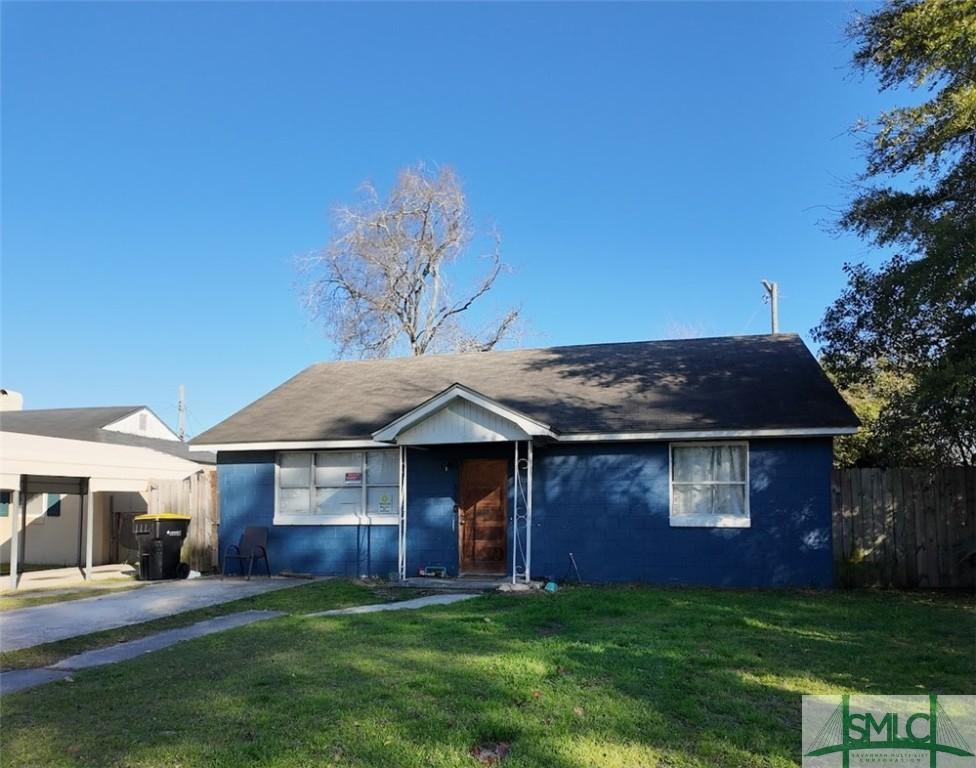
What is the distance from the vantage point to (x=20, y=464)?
1415 cm

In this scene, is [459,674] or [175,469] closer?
[459,674]

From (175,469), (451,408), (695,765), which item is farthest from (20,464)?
(695,765)

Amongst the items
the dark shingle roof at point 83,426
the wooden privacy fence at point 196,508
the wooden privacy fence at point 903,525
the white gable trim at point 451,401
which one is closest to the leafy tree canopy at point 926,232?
the wooden privacy fence at point 903,525

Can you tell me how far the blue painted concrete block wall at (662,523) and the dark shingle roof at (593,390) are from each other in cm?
58

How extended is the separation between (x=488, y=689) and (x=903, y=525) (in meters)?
9.75

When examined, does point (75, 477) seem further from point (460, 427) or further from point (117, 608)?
point (460, 427)

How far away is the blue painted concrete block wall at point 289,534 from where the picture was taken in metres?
15.0

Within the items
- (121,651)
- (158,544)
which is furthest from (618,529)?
(158,544)

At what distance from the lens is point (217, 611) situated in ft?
35.9

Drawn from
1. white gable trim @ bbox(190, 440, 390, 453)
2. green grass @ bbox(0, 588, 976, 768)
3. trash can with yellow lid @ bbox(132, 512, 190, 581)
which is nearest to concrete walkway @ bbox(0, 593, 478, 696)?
green grass @ bbox(0, 588, 976, 768)

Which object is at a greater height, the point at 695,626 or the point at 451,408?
the point at 451,408

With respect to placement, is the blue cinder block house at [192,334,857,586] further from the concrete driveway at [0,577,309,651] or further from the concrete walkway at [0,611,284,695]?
the concrete walkway at [0,611,284,695]

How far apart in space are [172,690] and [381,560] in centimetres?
867

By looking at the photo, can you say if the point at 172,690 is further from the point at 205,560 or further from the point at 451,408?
the point at 205,560
